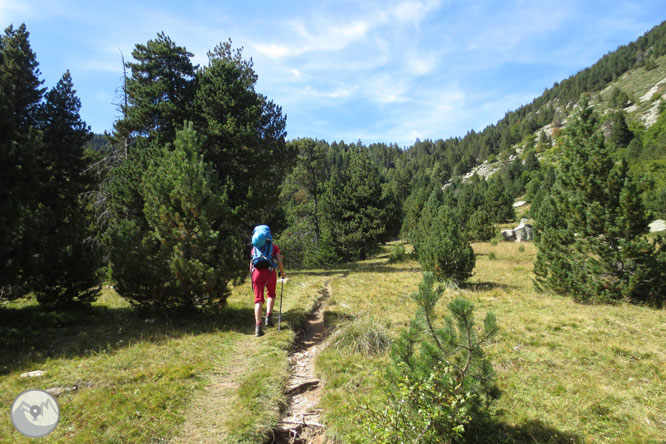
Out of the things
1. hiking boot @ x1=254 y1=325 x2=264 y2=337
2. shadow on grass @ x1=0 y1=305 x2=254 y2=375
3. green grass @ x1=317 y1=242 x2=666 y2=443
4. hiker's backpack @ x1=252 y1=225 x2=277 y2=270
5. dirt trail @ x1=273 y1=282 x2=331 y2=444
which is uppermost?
hiker's backpack @ x1=252 y1=225 x2=277 y2=270

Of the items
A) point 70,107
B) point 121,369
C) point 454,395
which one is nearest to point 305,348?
point 121,369

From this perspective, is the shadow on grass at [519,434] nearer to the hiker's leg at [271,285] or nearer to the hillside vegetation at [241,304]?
the hillside vegetation at [241,304]

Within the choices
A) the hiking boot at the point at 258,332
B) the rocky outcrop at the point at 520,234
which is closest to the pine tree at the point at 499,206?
the rocky outcrop at the point at 520,234

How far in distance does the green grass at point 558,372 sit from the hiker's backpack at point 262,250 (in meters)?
2.36

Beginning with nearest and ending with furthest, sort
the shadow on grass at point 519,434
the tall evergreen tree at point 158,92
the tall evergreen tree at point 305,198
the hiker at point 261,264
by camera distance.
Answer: the shadow on grass at point 519,434, the hiker at point 261,264, the tall evergreen tree at point 158,92, the tall evergreen tree at point 305,198

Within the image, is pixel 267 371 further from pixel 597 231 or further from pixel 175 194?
pixel 597 231

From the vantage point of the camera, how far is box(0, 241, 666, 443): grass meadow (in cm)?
351

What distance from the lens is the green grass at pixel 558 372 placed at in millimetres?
3645

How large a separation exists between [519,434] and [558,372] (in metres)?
2.12

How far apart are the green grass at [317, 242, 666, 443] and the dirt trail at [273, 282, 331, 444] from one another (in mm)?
175

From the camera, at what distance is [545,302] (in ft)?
33.8

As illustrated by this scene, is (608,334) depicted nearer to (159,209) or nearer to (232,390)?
(232,390)

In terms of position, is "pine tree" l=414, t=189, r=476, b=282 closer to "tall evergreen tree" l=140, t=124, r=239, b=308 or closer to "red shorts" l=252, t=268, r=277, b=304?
"red shorts" l=252, t=268, r=277, b=304

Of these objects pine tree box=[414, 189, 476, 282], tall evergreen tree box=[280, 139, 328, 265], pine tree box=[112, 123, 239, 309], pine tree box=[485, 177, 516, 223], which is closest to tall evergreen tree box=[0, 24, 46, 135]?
pine tree box=[112, 123, 239, 309]
